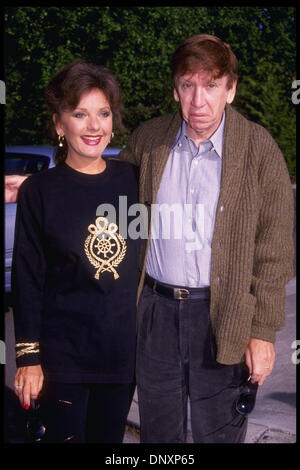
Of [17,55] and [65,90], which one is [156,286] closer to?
[65,90]

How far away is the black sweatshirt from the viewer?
6.99ft

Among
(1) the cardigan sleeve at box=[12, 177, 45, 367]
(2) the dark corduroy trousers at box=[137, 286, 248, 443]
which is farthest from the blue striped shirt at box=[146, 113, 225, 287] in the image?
(1) the cardigan sleeve at box=[12, 177, 45, 367]

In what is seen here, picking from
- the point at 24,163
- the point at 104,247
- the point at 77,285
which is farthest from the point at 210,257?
the point at 24,163

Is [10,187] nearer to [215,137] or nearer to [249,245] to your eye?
[215,137]

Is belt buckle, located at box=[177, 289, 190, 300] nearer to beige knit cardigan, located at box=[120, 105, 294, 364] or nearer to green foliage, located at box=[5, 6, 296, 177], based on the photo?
beige knit cardigan, located at box=[120, 105, 294, 364]

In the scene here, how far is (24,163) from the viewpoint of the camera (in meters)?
6.12

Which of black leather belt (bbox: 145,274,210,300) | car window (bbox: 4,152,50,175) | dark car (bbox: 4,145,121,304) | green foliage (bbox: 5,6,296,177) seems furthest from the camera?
green foliage (bbox: 5,6,296,177)

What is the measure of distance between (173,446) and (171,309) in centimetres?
67

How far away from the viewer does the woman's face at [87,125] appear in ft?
7.34

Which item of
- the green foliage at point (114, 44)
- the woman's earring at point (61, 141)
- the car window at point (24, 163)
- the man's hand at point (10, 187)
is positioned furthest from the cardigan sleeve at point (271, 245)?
the green foliage at point (114, 44)

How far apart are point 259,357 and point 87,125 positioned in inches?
48.5

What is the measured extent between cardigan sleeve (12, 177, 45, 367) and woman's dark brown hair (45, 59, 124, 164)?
0.31m

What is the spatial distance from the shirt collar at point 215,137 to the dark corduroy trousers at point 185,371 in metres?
0.68

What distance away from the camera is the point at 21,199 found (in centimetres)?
216
